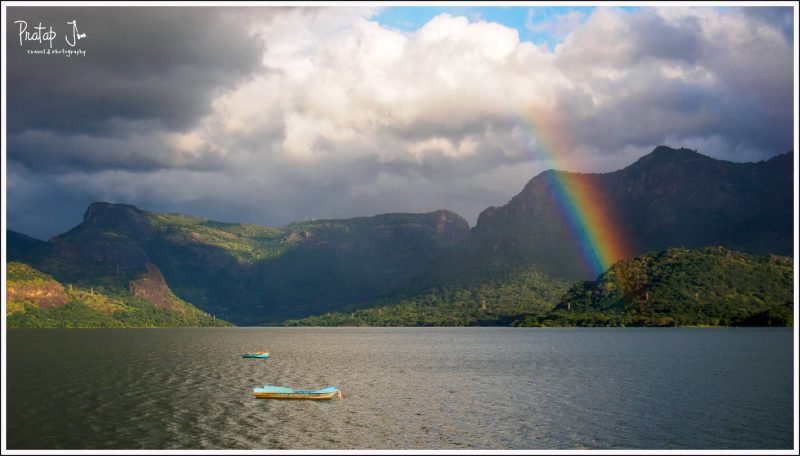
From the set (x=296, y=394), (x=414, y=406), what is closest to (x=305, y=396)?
(x=296, y=394)

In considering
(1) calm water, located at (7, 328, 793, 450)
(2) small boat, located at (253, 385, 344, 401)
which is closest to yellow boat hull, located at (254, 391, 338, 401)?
(2) small boat, located at (253, 385, 344, 401)

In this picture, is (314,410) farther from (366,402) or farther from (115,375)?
(115,375)

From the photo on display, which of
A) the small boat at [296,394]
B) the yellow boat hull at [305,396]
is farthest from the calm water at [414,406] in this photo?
the yellow boat hull at [305,396]

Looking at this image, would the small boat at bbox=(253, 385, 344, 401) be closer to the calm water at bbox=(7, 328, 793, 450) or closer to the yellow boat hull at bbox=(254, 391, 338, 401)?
the yellow boat hull at bbox=(254, 391, 338, 401)

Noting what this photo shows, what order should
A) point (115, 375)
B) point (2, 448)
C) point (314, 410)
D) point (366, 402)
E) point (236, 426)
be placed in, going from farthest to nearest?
point (115, 375), point (366, 402), point (314, 410), point (236, 426), point (2, 448)

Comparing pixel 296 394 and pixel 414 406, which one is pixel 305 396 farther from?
pixel 414 406

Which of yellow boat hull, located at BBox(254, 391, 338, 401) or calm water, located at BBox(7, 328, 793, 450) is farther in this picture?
yellow boat hull, located at BBox(254, 391, 338, 401)

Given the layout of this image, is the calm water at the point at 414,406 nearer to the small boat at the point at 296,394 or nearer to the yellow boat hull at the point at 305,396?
the small boat at the point at 296,394

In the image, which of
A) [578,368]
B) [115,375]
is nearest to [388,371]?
[578,368]
